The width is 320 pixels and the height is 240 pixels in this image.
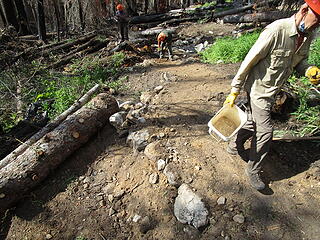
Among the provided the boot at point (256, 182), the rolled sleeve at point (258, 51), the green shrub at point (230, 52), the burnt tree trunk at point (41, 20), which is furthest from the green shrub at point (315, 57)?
the burnt tree trunk at point (41, 20)

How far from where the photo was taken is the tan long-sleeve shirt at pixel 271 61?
1.95 metres

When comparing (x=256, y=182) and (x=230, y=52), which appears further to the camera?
(x=230, y=52)

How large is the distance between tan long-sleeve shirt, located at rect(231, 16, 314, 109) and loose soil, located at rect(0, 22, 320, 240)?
99cm

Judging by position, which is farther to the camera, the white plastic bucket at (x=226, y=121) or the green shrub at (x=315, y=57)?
the green shrub at (x=315, y=57)

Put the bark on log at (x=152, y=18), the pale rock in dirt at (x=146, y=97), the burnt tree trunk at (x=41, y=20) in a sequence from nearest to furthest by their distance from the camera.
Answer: the pale rock in dirt at (x=146, y=97) < the burnt tree trunk at (x=41, y=20) < the bark on log at (x=152, y=18)

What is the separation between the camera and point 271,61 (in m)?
2.07

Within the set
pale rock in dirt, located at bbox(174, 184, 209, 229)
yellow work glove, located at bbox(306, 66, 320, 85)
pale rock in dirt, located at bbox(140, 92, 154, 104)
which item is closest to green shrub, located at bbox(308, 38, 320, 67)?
yellow work glove, located at bbox(306, 66, 320, 85)

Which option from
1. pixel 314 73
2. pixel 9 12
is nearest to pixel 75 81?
pixel 314 73

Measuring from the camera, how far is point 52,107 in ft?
15.7

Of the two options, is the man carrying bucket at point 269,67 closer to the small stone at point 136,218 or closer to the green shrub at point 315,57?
the small stone at point 136,218

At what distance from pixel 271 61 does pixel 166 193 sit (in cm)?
178

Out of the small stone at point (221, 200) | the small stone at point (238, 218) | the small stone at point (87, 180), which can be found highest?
the small stone at point (221, 200)

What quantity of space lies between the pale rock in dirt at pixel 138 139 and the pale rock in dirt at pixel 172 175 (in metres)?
0.58

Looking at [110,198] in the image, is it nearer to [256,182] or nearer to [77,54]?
[256,182]
